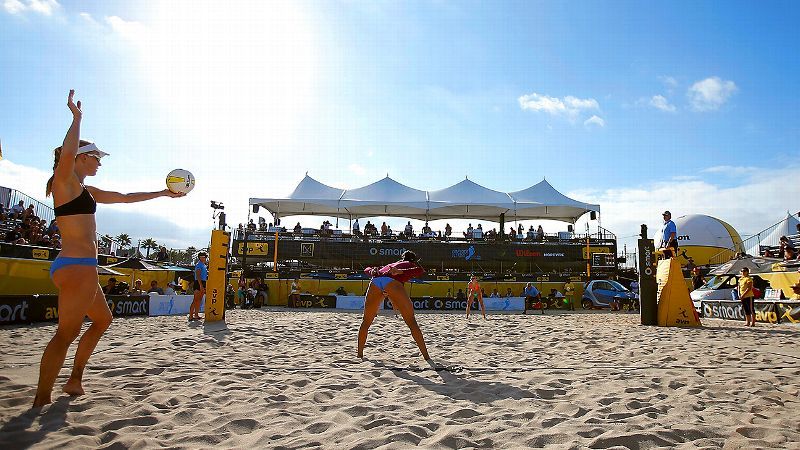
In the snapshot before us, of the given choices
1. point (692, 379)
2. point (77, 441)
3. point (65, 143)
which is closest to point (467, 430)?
point (77, 441)

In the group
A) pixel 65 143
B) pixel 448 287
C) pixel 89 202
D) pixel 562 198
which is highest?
pixel 562 198

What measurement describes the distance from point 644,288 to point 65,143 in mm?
11521

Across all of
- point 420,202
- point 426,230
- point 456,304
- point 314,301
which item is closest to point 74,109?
point 314,301

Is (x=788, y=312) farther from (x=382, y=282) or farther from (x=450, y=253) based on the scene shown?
(x=450, y=253)

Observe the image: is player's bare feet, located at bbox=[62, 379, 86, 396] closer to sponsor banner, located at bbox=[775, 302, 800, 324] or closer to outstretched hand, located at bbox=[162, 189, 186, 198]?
outstretched hand, located at bbox=[162, 189, 186, 198]

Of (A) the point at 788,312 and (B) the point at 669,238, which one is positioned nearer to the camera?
(B) the point at 669,238

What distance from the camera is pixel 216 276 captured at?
32.5 ft

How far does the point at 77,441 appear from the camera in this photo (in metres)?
2.43

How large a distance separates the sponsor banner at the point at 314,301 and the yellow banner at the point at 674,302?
44.6ft

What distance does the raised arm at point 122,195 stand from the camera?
3557mm

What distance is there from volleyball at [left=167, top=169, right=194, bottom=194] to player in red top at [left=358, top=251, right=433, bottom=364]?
2.36 metres

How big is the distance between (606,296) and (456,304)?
7.20 metres

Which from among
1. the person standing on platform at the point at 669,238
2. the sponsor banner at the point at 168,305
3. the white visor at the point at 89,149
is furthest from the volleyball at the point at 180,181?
the sponsor banner at the point at 168,305

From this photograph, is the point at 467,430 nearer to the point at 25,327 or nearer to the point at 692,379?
the point at 692,379
